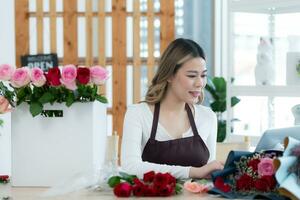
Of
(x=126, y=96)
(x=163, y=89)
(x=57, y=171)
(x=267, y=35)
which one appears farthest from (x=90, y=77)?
(x=126, y=96)

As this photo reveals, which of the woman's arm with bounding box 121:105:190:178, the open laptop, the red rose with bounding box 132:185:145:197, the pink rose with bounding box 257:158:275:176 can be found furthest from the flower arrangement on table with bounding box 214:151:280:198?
the woman's arm with bounding box 121:105:190:178

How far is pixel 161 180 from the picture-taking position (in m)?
1.84

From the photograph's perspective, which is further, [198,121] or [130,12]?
[130,12]

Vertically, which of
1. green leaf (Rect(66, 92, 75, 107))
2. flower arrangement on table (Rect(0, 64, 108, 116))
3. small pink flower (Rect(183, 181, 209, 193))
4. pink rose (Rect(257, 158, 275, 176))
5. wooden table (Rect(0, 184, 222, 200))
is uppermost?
flower arrangement on table (Rect(0, 64, 108, 116))

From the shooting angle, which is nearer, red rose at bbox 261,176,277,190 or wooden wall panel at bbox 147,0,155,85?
red rose at bbox 261,176,277,190

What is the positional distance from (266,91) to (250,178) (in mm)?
2388

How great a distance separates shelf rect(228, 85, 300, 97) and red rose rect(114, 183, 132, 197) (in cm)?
244

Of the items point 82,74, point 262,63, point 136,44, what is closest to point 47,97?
point 82,74

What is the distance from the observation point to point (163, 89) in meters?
2.72

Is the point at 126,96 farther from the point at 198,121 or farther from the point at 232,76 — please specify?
the point at 198,121

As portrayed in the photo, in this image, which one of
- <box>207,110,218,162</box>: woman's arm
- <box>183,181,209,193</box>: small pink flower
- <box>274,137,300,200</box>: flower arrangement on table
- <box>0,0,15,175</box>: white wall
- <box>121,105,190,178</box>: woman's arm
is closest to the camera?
<box>274,137,300,200</box>: flower arrangement on table

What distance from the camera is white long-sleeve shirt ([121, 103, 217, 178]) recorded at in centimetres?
241

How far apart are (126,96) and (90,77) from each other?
3.05m

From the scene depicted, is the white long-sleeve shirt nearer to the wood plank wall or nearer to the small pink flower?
the small pink flower
